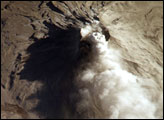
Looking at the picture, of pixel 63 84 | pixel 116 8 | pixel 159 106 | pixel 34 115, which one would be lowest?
pixel 34 115

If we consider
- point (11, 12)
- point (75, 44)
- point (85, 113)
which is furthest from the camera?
point (75, 44)

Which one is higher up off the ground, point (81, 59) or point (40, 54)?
point (81, 59)

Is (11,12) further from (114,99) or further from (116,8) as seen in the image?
(114,99)

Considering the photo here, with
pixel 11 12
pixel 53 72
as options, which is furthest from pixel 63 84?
pixel 11 12

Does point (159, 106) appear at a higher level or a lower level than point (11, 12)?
lower

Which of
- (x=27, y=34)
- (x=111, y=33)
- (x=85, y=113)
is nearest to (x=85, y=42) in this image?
(x=111, y=33)

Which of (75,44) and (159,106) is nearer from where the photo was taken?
(159,106)

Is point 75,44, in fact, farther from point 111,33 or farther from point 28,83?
point 28,83

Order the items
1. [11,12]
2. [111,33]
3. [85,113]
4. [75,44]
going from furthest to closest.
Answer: [75,44] < [111,33] < [85,113] < [11,12]

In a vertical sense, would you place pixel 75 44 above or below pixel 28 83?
above
